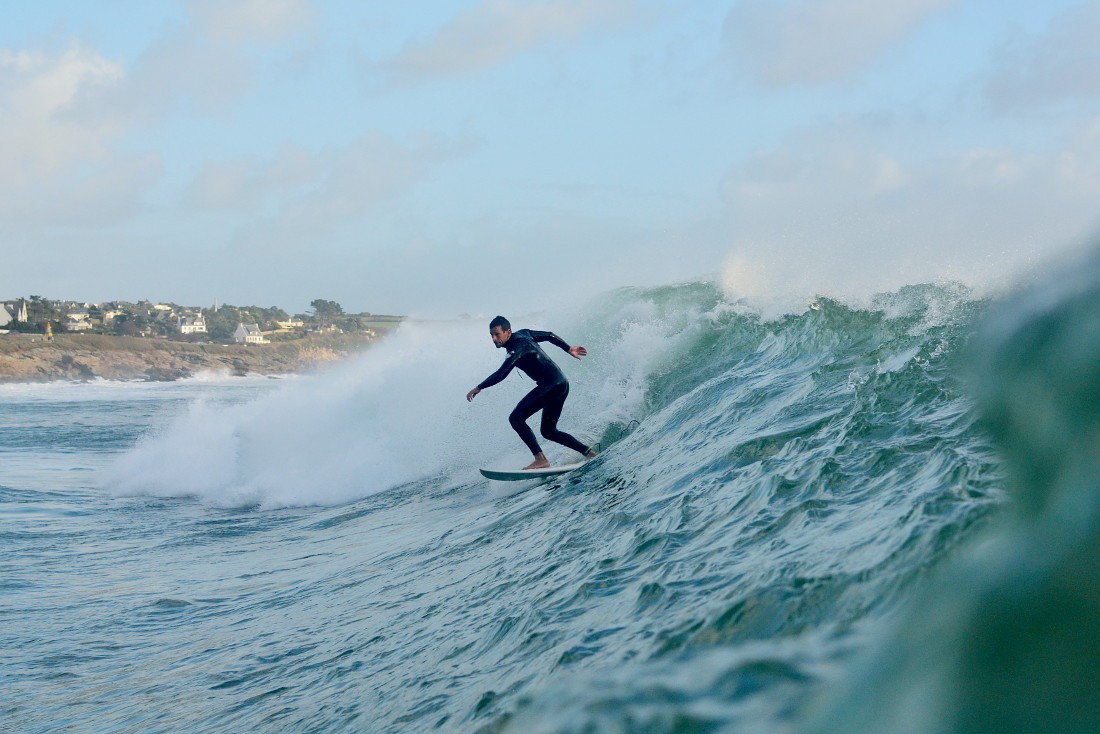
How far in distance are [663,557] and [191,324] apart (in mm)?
127153

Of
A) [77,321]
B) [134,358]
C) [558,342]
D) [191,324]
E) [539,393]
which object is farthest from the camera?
[191,324]

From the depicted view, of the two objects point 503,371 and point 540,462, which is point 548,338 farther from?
point 540,462

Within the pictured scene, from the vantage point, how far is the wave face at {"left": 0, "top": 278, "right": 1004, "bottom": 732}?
11.2ft

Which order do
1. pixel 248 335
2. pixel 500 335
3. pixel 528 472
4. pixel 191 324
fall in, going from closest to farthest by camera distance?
pixel 500 335, pixel 528 472, pixel 248 335, pixel 191 324

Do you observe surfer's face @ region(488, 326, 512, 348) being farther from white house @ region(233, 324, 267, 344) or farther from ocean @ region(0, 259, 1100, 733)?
white house @ region(233, 324, 267, 344)

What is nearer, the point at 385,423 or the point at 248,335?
the point at 385,423

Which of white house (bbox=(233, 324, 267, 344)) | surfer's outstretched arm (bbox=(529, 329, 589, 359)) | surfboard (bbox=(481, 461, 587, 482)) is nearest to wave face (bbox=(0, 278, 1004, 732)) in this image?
surfboard (bbox=(481, 461, 587, 482))

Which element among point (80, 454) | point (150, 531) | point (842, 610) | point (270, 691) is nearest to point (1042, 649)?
point (842, 610)

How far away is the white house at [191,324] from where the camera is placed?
120 m

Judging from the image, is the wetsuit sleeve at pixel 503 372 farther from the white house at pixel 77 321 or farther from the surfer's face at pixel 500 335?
the white house at pixel 77 321

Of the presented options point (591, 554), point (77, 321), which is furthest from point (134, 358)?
point (591, 554)

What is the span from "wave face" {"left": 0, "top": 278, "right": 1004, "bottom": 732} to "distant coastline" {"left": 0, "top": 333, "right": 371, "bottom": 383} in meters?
70.5

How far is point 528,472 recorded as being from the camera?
984cm

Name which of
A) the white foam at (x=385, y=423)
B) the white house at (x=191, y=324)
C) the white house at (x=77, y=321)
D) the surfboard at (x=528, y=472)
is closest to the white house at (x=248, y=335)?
the white house at (x=191, y=324)
